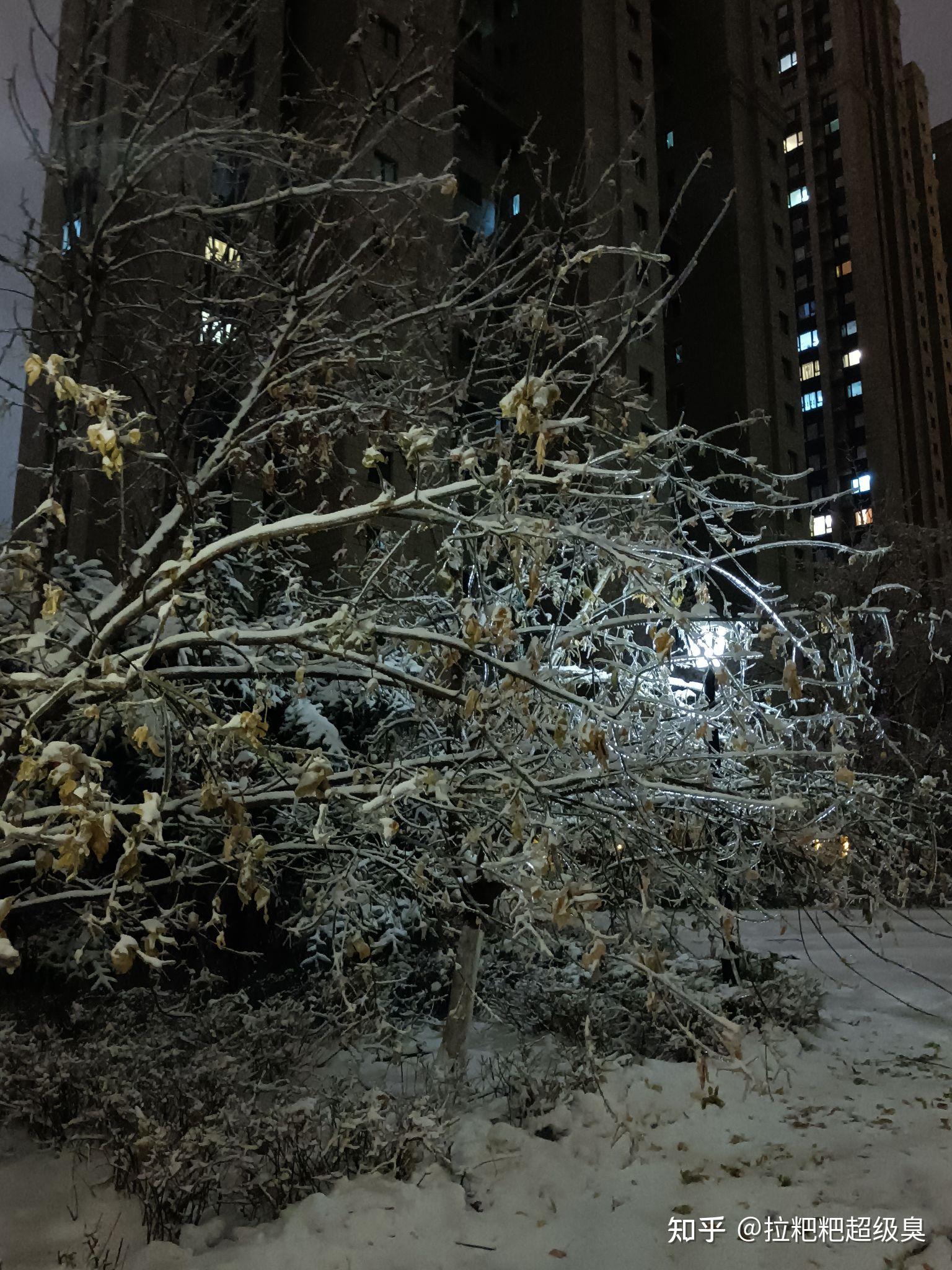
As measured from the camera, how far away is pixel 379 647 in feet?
19.1

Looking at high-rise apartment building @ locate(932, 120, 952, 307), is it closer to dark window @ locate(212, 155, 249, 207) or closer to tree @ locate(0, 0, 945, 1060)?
dark window @ locate(212, 155, 249, 207)

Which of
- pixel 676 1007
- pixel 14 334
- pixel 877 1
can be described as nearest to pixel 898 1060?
pixel 676 1007

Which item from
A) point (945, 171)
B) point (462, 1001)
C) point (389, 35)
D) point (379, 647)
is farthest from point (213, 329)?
point (945, 171)

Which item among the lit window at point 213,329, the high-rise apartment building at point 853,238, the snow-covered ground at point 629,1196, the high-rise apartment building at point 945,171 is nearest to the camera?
the snow-covered ground at point 629,1196

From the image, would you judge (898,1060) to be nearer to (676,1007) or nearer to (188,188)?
(676,1007)

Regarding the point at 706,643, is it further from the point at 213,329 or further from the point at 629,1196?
the point at 213,329

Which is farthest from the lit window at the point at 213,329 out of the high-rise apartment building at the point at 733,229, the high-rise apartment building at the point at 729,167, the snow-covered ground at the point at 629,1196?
the high-rise apartment building at the point at 733,229

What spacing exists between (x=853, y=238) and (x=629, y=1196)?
281 ft

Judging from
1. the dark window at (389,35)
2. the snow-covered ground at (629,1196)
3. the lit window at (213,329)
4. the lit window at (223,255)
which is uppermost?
the dark window at (389,35)

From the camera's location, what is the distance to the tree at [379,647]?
390 cm

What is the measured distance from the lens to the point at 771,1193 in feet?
15.9

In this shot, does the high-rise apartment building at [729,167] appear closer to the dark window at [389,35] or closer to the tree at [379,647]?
the dark window at [389,35]

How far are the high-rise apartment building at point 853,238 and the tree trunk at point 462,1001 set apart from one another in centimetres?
7268

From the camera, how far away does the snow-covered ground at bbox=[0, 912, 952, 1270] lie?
14.1 ft
